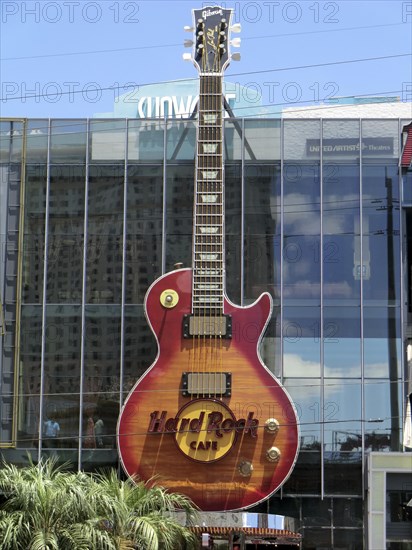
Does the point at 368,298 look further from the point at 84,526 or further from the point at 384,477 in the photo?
the point at 84,526

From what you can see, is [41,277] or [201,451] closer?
[201,451]

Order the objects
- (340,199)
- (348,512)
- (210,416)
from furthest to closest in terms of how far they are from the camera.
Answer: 1. (340,199)
2. (348,512)
3. (210,416)

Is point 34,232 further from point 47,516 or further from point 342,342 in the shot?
point 47,516

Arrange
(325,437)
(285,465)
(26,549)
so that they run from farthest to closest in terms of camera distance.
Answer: (325,437), (285,465), (26,549)

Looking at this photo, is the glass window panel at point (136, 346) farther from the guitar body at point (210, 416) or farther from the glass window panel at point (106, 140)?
the glass window panel at point (106, 140)

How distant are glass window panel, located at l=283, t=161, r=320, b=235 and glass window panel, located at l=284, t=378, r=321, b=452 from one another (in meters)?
3.30

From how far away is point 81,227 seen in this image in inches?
1035

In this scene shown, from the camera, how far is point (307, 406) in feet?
82.9

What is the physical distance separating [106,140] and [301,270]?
5.19 metres

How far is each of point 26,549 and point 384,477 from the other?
8.40m

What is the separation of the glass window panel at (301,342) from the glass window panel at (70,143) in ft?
18.8

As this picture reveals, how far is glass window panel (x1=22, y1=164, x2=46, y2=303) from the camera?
85.5ft

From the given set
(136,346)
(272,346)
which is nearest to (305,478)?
(272,346)

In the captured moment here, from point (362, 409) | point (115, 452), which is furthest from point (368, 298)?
point (115, 452)
